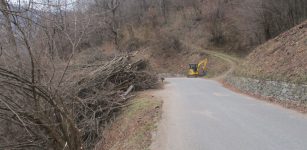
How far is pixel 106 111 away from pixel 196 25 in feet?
121

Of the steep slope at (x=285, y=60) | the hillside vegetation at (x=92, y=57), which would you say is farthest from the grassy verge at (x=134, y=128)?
the steep slope at (x=285, y=60)

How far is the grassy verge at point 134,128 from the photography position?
7.01m

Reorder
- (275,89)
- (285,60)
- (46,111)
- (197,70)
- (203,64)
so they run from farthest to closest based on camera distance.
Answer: (203,64)
(197,70)
(285,60)
(275,89)
(46,111)

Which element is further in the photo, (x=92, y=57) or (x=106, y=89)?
(x=92, y=57)

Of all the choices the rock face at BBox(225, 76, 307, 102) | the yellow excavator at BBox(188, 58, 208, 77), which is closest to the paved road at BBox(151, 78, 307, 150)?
the rock face at BBox(225, 76, 307, 102)

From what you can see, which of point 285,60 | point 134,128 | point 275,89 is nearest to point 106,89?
point 134,128

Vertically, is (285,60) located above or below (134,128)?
above

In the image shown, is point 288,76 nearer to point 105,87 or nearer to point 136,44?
point 105,87

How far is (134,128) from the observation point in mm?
8539

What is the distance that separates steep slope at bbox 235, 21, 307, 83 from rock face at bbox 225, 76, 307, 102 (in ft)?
0.84

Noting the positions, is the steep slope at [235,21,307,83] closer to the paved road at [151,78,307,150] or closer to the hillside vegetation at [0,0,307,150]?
the hillside vegetation at [0,0,307,150]

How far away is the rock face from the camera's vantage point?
909cm

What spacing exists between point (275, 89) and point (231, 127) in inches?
177

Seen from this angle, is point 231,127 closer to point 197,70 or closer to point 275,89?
point 275,89
